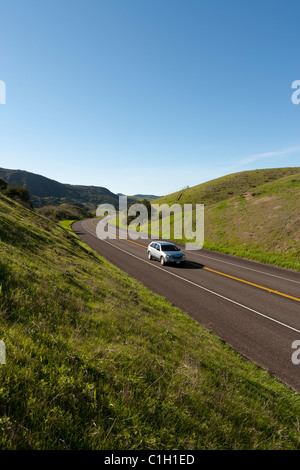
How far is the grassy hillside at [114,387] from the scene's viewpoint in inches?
97.3

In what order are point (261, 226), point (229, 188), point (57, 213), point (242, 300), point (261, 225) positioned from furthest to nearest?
point (57, 213) → point (229, 188) → point (261, 225) → point (261, 226) → point (242, 300)

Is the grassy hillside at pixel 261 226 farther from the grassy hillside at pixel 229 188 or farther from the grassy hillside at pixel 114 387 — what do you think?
the grassy hillside at pixel 229 188

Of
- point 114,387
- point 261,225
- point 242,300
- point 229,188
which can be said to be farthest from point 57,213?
point 114,387

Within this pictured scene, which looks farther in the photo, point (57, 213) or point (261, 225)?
point (57, 213)

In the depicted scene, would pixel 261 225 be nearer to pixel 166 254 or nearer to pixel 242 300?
pixel 166 254

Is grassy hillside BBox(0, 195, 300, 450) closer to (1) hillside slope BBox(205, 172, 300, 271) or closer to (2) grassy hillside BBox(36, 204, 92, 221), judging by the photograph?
(1) hillside slope BBox(205, 172, 300, 271)

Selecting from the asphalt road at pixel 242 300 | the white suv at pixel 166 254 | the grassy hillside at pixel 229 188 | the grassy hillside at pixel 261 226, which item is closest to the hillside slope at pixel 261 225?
the grassy hillside at pixel 261 226

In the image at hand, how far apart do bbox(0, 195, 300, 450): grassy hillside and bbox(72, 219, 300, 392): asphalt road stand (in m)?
1.38

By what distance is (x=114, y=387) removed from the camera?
126 inches

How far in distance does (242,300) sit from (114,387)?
9614mm

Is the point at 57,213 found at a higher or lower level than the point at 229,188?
lower

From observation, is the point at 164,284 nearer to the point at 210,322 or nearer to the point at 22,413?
the point at 210,322

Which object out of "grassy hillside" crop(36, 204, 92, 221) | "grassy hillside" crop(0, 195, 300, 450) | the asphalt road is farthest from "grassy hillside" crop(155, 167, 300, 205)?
"grassy hillside" crop(0, 195, 300, 450)
